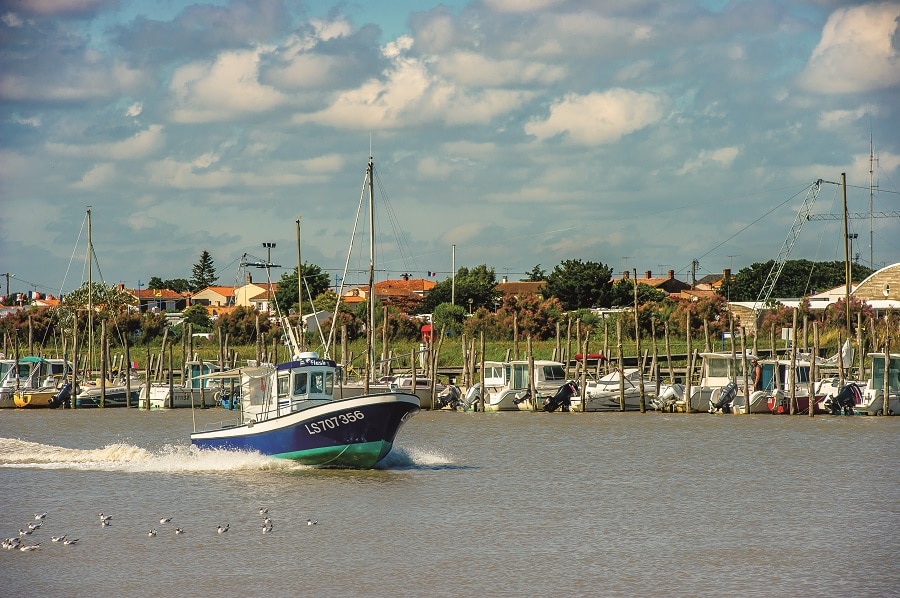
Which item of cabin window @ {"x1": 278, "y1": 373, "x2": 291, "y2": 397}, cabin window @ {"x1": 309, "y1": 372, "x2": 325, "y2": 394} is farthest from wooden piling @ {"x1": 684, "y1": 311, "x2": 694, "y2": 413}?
cabin window @ {"x1": 278, "y1": 373, "x2": 291, "y2": 397}

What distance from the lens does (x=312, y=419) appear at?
31781mm

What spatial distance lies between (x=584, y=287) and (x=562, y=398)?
4956cm

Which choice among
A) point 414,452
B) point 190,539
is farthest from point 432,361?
point 190,539

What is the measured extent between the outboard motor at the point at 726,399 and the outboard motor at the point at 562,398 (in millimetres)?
6751

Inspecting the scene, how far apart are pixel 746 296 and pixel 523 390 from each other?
220 ft

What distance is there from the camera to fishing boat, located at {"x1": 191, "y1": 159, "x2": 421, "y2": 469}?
3170 centimetres

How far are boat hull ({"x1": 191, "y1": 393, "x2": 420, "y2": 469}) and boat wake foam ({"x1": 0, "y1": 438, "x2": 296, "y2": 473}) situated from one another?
2.00 feet

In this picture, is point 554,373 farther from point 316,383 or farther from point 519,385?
point 316,383

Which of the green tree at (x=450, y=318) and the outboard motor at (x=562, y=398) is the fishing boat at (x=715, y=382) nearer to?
the outboard motor at (x=562, y=398)

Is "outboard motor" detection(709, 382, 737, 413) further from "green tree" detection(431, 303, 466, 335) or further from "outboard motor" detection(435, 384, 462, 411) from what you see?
"green tree" detection(431, 303, 466, 335)

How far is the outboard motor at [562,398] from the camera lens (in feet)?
190

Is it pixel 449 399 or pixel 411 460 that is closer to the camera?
pixel 411 460

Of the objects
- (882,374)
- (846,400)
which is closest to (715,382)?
(846,400)

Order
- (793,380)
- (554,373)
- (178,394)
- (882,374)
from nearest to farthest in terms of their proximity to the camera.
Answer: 1. (793,380)
2. (882,374)
3. (554,373)
4. (178,394)
